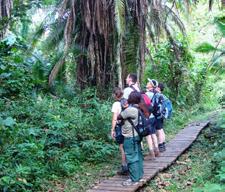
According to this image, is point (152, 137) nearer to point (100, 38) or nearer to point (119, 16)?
point (119, 16)

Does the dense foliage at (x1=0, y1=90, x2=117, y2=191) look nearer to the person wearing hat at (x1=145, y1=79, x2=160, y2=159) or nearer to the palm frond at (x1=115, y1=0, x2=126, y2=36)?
the person wearing hat at (x1=145, y1=79, x2=160, y2=159)

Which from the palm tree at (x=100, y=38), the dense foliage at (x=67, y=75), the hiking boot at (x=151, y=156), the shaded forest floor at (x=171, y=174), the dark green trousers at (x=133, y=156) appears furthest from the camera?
the palm tree at (x=100, y=38)

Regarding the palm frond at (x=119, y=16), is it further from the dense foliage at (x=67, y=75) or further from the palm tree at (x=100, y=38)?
the palm tree at (x=100, y=38)

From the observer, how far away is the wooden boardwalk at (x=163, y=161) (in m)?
6.28

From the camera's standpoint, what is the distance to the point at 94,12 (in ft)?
35.2

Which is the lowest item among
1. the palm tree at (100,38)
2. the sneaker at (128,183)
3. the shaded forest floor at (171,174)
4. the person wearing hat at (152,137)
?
the shaded forest floor at (171,174)

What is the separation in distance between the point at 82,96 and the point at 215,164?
4949mm

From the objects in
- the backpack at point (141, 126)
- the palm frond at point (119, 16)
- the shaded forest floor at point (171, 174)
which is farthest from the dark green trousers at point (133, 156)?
the palm frond at point (119, 16)

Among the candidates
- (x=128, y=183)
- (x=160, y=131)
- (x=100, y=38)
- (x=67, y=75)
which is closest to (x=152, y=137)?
(x=160, y=131)

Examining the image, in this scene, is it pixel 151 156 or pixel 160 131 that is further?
pixel 160 131

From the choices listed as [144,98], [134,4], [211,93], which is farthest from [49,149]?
[211,93]

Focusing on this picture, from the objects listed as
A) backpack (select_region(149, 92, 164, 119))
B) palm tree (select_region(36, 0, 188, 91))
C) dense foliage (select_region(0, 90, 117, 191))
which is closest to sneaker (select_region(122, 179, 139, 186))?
dense foliage (select_region(0, 90, 117, 191))

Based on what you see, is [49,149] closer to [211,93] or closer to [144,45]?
[144,45]

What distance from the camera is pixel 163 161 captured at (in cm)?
786
